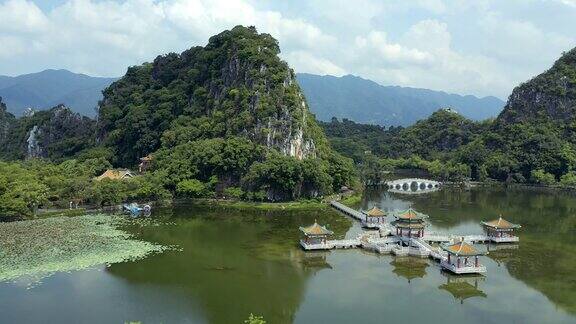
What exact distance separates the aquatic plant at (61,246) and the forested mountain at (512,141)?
5389 cm

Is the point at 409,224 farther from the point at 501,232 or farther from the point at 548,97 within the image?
the point at 548,97

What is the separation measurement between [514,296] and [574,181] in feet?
187

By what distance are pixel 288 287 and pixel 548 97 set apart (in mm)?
85455

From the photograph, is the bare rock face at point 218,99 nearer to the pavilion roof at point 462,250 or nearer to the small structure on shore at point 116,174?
the small structure on shore at point 116,174

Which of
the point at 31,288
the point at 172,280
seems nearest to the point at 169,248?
the point at 172,280

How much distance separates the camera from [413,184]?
8881 cm

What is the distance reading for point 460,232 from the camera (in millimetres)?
48062

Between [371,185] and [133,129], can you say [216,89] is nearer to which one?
[133,129]


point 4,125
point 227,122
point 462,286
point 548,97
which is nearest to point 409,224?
point 462,286

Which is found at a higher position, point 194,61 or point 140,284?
point 194,61

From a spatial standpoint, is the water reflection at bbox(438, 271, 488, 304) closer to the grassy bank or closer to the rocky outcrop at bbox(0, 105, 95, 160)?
the grassy bank

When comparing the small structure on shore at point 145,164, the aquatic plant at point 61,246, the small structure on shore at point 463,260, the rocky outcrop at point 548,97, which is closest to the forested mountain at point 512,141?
the rocky outcrop at point 548,97

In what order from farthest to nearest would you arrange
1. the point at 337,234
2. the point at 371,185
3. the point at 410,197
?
the point at 371,185 < the point at 410,197 < the point at 337,234

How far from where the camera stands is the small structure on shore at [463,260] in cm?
3459
